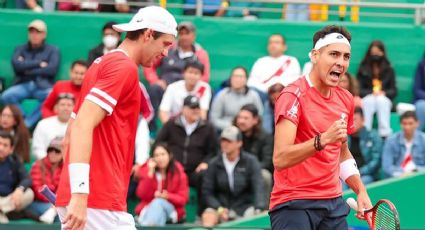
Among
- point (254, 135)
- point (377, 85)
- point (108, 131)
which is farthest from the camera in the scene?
point (377, 85)

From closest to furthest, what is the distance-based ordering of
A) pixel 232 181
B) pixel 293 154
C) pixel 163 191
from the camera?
pixel 293 154
pixel 163 191
pixel 232 181

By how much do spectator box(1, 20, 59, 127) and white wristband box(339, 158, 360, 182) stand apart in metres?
7.56

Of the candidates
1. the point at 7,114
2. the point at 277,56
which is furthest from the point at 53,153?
the point at 277,56

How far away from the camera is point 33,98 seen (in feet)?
47.4

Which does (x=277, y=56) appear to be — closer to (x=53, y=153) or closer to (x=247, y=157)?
(x=247, y=157)

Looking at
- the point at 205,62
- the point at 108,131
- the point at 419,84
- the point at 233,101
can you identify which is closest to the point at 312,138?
the point at 108,131

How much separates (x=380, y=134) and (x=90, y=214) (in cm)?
846

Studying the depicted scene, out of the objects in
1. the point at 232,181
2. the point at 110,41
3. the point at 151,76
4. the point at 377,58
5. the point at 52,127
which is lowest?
the point at 232,181

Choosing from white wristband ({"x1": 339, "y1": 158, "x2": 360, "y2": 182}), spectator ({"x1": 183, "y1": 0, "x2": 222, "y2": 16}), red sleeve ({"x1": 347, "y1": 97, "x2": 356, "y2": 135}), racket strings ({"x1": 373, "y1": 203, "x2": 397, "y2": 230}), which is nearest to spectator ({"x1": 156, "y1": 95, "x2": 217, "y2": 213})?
spectator ({"x1": 183, "y1": 0, "x2": 222, "y2": 16})

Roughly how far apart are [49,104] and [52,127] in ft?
1.98

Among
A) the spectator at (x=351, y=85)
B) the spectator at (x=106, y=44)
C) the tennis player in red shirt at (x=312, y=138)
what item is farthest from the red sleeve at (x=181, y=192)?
the tennis player in red shirt at (x=312, y=138)

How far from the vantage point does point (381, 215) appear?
690 cm

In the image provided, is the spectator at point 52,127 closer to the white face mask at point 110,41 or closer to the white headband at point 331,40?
the white face mask at point 110,41

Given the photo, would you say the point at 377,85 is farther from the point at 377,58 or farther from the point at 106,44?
the point at 106,44
